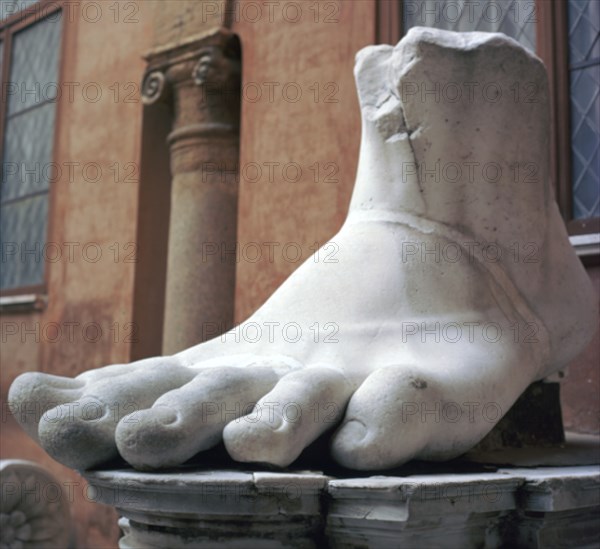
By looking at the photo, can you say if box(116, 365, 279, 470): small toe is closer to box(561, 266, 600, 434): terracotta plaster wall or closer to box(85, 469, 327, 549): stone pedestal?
box(85, 469, 327, 549): stone pedestal

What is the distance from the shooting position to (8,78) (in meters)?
6.11

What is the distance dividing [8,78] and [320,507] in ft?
17.8

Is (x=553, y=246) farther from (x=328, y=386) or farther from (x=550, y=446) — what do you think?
(x=328, y=386)

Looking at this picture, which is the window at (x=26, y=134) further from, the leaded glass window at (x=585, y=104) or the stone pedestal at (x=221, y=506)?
the stone pedestal at (x=221, y=506)

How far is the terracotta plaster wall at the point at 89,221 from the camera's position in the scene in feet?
14.9

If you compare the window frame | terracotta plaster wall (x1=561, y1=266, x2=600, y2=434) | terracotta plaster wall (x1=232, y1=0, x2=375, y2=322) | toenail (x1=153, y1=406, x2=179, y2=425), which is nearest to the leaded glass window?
terracotta plaster wall (x1=561, y1=266, x2=600, y2=434)

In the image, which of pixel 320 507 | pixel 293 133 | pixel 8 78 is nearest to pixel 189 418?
pixel 320 507

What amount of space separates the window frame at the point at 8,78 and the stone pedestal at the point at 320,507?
387 cm

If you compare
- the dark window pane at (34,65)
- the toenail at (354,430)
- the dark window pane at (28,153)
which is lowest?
the toenail at (354,430)

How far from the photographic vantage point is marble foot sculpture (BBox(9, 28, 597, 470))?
1418 millimetres

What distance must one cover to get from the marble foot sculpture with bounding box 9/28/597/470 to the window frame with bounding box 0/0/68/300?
140 inches

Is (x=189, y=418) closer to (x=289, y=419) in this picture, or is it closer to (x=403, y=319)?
(x=289, y=419)

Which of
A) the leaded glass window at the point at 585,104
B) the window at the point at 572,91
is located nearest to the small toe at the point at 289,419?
the window at the point at 572,91

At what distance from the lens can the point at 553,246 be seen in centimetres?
197
